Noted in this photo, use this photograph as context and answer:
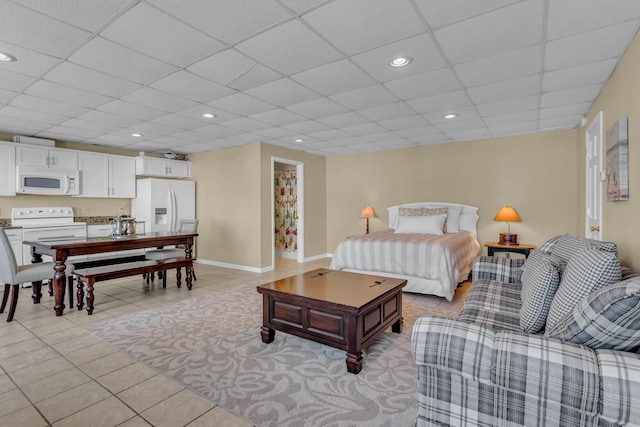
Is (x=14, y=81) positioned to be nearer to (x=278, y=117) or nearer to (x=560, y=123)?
(x=278, y=117)

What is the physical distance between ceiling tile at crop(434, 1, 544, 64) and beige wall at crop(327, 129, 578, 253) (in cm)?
351

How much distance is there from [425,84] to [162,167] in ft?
17.8

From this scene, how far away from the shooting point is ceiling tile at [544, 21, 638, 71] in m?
2.18

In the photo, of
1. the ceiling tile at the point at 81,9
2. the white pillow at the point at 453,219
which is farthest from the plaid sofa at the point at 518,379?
the white pillow at the point at 453,219

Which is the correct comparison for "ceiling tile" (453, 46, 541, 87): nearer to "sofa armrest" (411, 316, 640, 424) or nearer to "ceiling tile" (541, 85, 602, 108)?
"ceiling tile" (541, 85, 602, 108)

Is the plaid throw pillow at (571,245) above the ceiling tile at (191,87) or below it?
below

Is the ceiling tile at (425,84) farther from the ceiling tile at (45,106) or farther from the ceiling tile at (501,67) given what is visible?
the ceiling tile at (45,106)

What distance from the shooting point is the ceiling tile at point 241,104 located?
11.4 feet

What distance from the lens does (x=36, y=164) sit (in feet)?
16.6

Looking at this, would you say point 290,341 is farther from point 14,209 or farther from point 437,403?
point 14,209

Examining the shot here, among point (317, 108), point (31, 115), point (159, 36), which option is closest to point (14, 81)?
point (31, 115)

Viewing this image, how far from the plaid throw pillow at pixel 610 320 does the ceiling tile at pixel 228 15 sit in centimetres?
217

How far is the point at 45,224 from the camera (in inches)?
205

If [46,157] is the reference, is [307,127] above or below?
above
